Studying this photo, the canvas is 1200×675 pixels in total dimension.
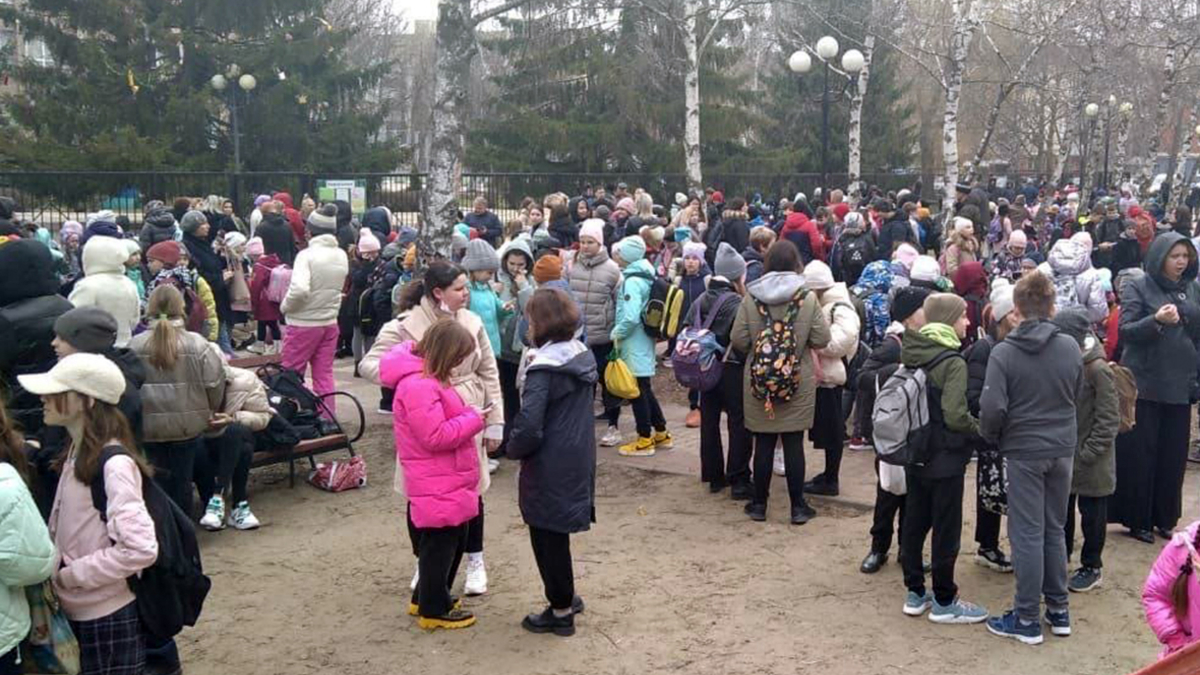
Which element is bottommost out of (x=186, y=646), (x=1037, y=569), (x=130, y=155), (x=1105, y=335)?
(x=186, y=646)

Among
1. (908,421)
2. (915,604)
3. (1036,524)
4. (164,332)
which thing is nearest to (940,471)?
(908,421)

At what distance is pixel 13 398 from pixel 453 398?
252 cm

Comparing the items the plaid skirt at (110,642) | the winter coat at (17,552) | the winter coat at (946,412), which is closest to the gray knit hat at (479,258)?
the winter coat at (946,412)

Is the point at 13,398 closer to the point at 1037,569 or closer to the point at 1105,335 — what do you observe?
the point at 1037,569

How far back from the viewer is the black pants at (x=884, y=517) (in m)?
6.47

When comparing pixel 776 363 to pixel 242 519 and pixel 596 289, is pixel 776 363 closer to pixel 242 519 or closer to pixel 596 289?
pixel 596 289

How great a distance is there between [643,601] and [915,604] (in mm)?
1461

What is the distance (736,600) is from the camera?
6285 mm

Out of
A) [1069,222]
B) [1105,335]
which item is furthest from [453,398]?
[1069,222]

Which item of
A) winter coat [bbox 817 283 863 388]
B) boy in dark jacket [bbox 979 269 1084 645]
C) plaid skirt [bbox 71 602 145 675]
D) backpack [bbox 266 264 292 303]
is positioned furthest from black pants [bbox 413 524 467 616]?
backpack [bbox 266 264 292 303]

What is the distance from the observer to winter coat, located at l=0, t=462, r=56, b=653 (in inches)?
149

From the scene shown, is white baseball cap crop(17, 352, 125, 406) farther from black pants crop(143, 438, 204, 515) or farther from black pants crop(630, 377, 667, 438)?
black pants crop(630, 377, 667, 438)

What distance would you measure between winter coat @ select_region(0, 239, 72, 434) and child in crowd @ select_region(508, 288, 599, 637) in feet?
8.94

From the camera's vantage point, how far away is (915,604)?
19.7 ft
